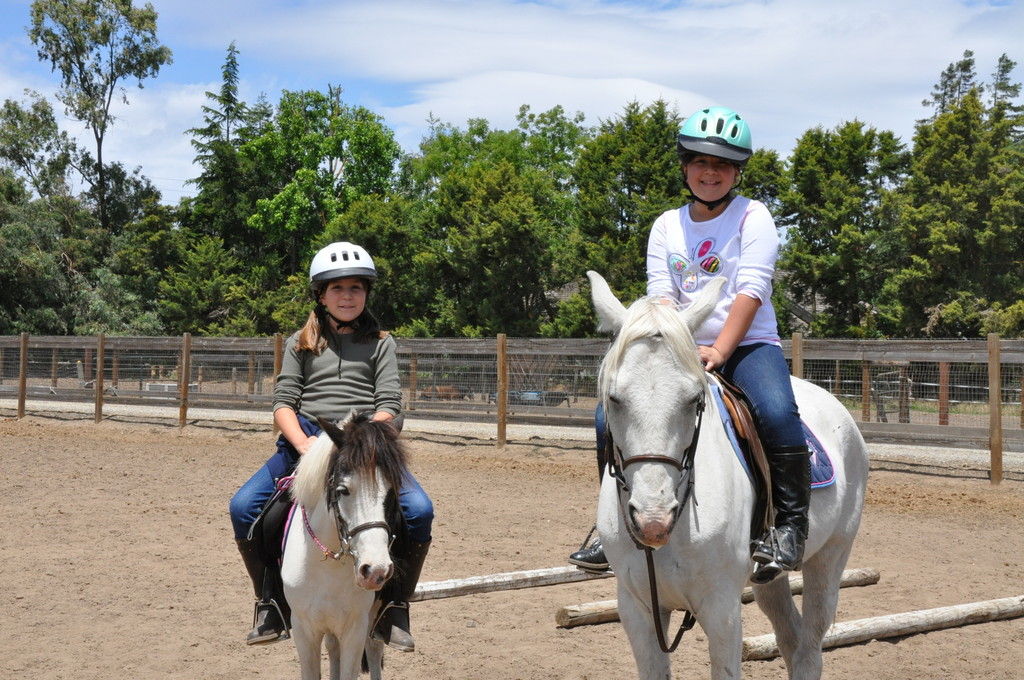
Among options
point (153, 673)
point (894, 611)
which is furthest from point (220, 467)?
point (894, 611)

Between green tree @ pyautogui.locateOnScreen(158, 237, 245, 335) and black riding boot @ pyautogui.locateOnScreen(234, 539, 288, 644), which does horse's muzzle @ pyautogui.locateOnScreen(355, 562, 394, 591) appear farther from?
green tree @ pyautogui.locateOnScreen(158, 237, 245, 335)

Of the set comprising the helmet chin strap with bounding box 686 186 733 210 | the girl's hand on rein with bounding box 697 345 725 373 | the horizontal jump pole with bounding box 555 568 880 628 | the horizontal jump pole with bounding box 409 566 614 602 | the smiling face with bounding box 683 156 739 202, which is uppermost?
the smiling face with bounding box 683 156 739 202

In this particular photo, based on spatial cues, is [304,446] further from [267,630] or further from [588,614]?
[588,614]

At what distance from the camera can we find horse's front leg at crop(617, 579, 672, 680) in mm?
3607

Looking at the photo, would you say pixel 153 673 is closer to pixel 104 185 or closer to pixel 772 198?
pixel 772 198

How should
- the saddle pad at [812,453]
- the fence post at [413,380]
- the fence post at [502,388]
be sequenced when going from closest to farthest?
the saddle pad at [812,453] → the fence post at [502,388] → the fence post at [413,380]

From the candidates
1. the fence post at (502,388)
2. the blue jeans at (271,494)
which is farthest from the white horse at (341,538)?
the fence post at (502,388)

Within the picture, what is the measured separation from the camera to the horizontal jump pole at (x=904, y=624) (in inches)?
220

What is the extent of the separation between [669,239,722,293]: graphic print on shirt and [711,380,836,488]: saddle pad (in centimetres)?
48

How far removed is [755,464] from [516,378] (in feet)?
44.0

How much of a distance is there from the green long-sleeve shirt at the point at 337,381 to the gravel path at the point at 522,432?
33.0ft

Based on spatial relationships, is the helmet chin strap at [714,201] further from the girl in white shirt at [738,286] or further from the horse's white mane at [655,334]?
the horse's white mane at [655,334]

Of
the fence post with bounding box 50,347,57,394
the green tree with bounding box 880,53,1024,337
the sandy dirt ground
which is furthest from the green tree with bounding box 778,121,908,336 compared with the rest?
the fence post with bounding box 50,347,57,394

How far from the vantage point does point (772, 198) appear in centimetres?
3419
